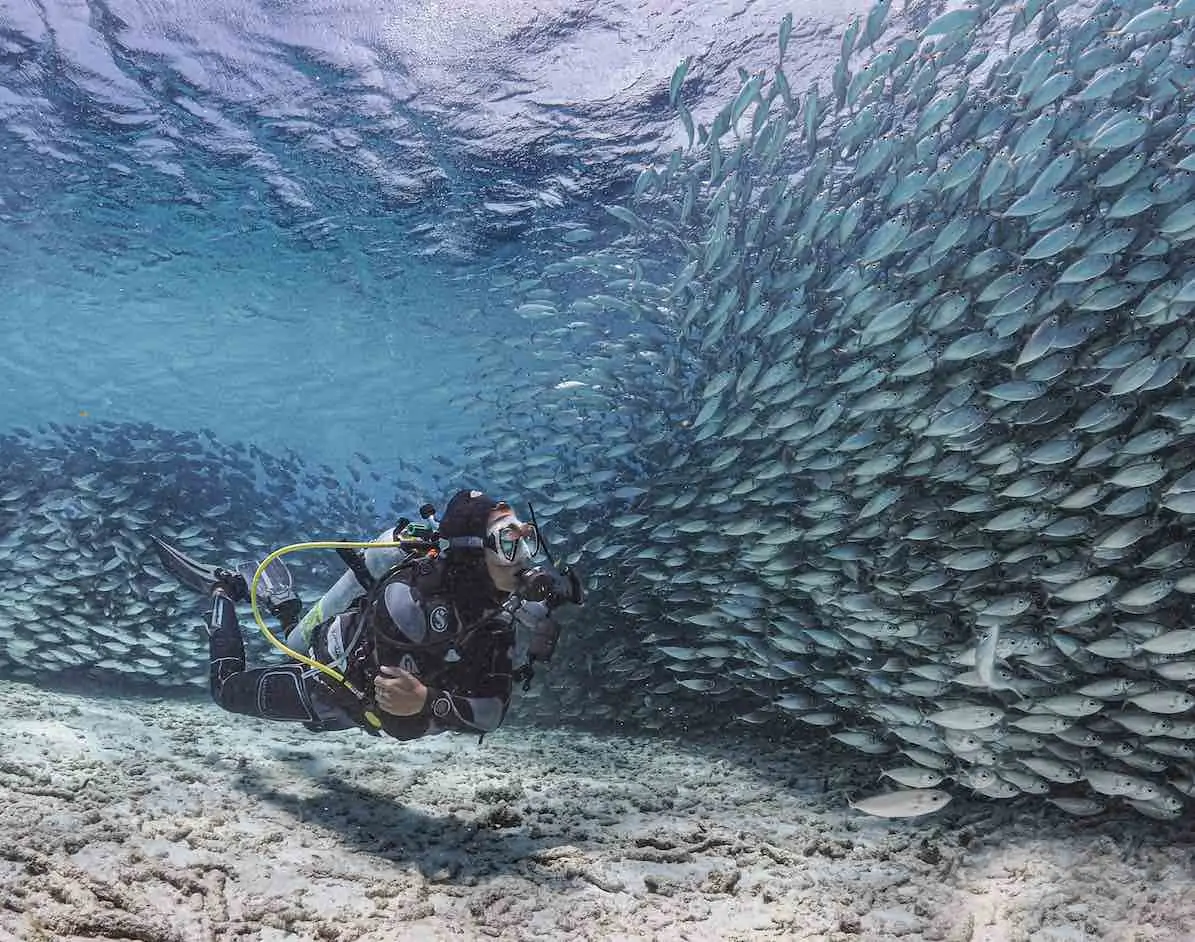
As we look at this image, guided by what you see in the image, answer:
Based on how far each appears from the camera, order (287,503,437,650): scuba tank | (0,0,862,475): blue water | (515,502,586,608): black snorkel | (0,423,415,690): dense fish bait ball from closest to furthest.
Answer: (515,502,586,608): black snorkel < (287,503,437,650): scuba tank < (0,423,415,690): dense fish bait ball < (0,0,862,475): blue water

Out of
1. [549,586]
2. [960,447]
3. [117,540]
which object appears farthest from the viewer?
[117,540]

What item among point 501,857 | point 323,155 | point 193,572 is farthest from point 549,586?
point 323,155

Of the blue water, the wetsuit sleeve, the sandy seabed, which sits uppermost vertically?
the blue water

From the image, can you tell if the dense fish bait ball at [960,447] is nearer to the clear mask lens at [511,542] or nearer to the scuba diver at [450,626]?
the scuba diver at [450,626]

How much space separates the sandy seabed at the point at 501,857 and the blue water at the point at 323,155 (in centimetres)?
727

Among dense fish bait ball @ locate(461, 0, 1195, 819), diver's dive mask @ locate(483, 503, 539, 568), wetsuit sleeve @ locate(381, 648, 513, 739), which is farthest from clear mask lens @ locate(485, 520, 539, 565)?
dense fish bait ball @ locate(461, 0, 1195, 819)

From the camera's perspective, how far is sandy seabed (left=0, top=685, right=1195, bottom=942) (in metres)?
2.74

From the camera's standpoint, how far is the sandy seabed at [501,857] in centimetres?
274

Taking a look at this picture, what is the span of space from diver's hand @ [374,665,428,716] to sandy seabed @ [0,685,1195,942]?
757mm

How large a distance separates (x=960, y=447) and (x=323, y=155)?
1198 cm

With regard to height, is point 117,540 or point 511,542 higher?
point 117,540

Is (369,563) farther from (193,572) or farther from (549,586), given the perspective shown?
(193,572)

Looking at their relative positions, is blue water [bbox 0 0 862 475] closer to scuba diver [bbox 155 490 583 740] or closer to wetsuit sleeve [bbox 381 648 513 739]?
scuba diver [bbox 155 490 583 740]

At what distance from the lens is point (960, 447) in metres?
5.39
